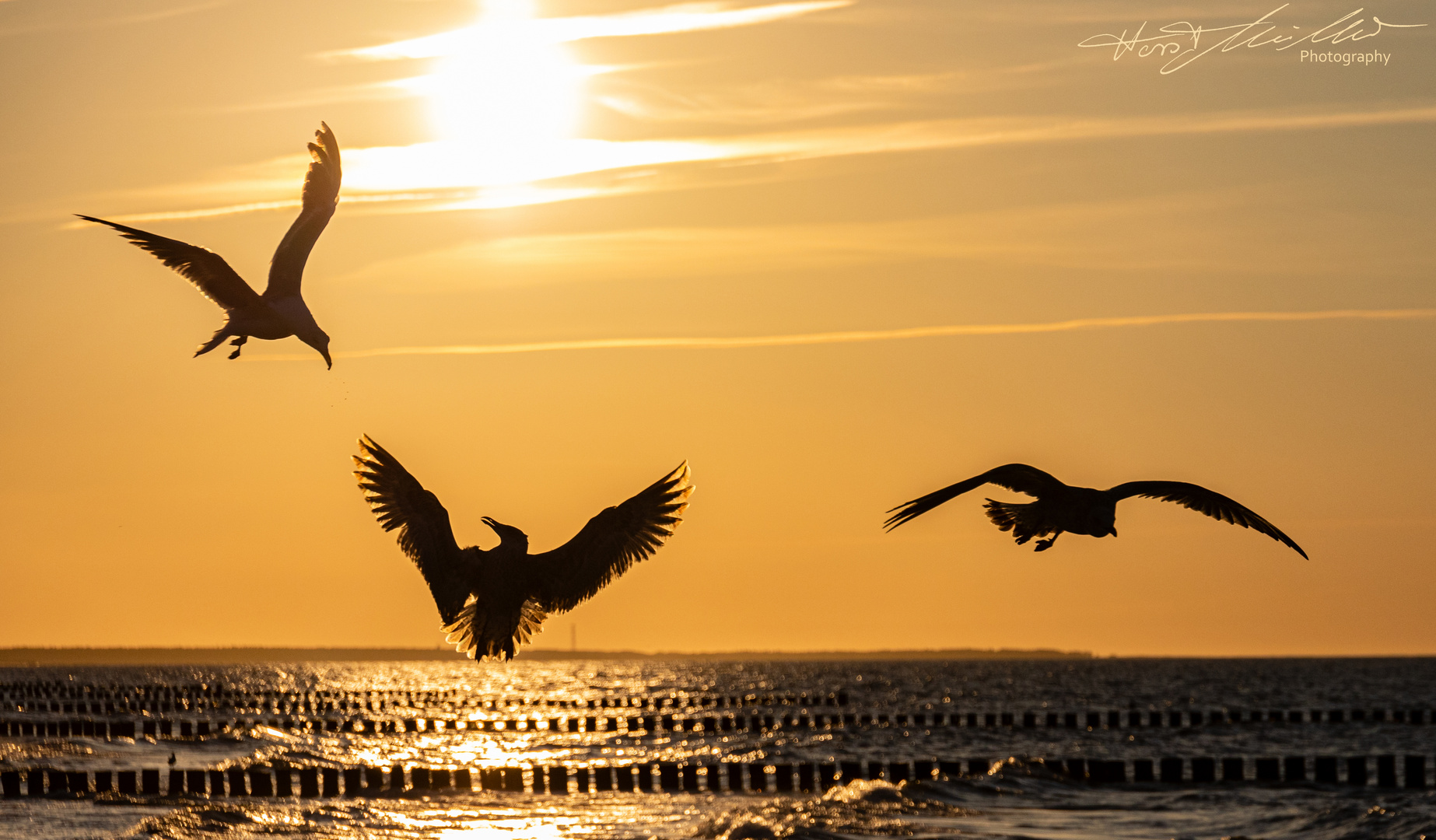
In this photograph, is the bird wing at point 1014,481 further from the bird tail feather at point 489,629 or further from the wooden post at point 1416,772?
the wooden post at point 1416,772

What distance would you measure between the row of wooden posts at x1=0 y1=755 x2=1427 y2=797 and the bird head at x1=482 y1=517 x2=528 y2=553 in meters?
25.2

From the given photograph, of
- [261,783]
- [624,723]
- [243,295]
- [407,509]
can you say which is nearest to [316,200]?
[243,295]

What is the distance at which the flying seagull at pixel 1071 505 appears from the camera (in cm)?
1520

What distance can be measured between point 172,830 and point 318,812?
3.97m

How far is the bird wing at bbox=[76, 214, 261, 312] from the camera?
14.2m

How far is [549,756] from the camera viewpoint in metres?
52.7

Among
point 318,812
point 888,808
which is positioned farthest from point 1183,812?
point 318,812

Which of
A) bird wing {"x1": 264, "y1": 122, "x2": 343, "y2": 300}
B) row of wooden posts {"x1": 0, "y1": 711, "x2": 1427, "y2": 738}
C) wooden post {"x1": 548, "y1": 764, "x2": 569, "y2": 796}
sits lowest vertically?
wooden post {"x1": 548, "y1": 764, "x2": 569, "y2": 796}

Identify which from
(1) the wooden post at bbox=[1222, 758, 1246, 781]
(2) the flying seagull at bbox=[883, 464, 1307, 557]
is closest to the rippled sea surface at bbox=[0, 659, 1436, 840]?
(1) the wooden post at bbox=[1222, 758, 1246, 781]

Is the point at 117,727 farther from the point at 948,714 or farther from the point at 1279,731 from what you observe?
the point at 1279,731

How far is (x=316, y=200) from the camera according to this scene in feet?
49.4

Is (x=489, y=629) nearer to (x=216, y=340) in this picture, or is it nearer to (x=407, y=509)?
(x=407, y=509)

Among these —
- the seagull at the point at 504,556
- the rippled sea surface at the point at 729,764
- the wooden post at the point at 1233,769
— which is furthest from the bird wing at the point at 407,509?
the wooden post at the point at 1233,769

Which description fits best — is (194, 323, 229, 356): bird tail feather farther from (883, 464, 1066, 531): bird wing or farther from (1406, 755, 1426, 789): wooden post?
(1406, 755, 1426, 789): wooden post
